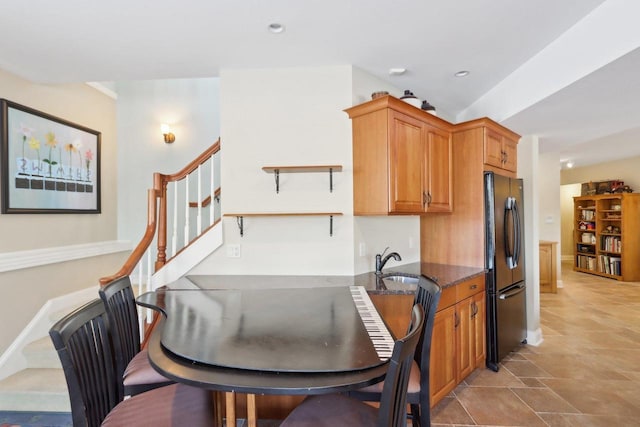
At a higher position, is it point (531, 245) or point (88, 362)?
point (531, 245)

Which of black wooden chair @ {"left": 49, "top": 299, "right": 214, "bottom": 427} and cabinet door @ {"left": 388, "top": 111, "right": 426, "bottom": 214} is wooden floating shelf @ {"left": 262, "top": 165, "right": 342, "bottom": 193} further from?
black wooden chair @ {"left": 49, "top": 299, "right": 214, "bottom": 427}

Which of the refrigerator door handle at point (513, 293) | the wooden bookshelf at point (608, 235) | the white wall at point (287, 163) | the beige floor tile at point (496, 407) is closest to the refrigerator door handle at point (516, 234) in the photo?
the refrigerator door handle at point (513, 293)

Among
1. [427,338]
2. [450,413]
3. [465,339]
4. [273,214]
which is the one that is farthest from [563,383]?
[273,214]

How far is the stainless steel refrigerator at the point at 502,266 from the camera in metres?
2.81

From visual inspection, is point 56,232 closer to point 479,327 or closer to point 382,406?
point 382,406

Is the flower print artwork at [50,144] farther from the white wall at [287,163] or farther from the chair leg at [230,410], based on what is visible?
the chair leg at [230,410]

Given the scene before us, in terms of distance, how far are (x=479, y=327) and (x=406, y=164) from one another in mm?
1557

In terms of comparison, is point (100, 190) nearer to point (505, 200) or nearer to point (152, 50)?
point (152, 50)

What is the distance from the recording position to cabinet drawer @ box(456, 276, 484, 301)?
246 cm

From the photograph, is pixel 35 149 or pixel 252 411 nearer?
pixel 252 411

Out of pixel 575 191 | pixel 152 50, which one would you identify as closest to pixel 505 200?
pixel 152 50

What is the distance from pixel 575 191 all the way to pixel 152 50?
9793 mm

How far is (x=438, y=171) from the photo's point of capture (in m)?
2.80

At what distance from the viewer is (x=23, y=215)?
281 cm
